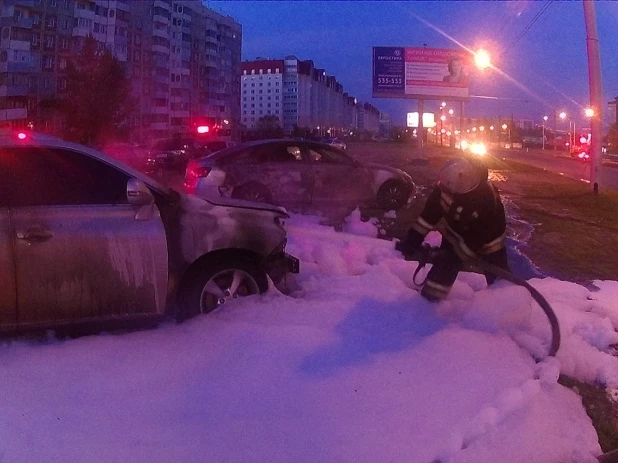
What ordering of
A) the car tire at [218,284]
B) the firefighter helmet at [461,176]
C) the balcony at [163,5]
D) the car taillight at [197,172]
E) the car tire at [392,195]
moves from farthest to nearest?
the balcony at [163,5], the car tire at [392,195], the car taillight at [197,172], the car tire at [218,284], the firefighter helmet at [461,176]

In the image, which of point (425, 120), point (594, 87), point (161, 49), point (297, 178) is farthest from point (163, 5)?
point (297, 178)

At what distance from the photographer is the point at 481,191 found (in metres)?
5.87

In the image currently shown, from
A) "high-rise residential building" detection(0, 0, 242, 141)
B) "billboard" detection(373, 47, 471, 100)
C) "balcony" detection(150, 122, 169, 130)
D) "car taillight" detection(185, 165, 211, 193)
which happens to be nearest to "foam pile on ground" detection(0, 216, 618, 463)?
"car taillight" detection(185, 165, 211, 193)

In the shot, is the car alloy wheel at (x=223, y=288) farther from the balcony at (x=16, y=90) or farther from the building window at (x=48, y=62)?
the building window at (x=48, y=62)

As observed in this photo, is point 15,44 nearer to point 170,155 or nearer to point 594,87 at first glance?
point 170,155

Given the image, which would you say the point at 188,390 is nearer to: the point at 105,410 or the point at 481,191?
the point at 105,410

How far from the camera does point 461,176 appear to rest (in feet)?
18.7

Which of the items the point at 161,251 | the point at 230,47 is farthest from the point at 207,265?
the point at 230,47

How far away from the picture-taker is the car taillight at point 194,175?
13023mm

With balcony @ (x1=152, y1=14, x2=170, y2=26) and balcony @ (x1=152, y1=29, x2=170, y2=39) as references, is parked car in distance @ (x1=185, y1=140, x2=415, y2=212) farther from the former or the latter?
balcony @ (x1=152, y1=14, x2=170, y2=26)

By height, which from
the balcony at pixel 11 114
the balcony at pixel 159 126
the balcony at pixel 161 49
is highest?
the balcony at pixel 161 49

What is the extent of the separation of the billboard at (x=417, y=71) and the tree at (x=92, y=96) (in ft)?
65.0

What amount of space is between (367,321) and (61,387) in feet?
7.93

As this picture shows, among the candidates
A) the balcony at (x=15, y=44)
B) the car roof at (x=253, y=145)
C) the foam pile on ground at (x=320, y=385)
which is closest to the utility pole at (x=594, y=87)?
the car roof at (x=253, y=145)
